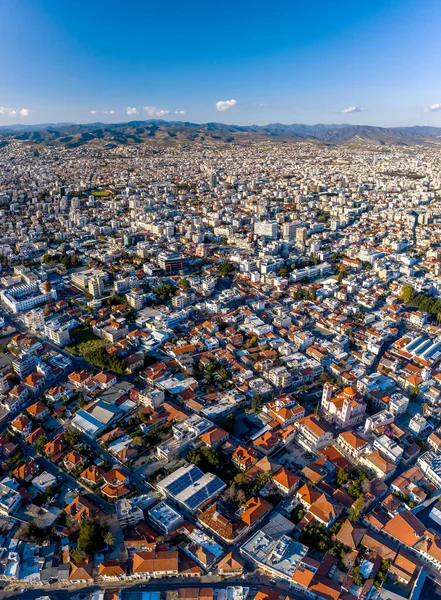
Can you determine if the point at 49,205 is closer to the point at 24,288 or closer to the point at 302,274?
the point at 24,288

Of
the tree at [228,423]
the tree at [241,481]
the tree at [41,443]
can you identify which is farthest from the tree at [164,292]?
the tree at [241,481]

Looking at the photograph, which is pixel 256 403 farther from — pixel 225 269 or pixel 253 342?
pixel 225 269

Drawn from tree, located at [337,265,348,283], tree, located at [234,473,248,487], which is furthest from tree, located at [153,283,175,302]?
tree, located at [234,473,248,487]

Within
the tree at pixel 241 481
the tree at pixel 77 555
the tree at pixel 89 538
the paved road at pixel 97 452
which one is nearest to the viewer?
the tree at pixel 77 555

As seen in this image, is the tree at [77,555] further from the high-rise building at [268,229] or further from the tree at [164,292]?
the high-rise building at [268,229]

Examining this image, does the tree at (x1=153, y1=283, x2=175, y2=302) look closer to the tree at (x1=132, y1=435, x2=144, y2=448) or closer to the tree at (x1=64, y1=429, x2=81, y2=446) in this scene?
the tree at (x1=64, y1=429, x2=81, y2=446)

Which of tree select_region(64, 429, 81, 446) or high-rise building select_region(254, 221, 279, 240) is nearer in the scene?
tree select_region(64, 429, 81, 446)
